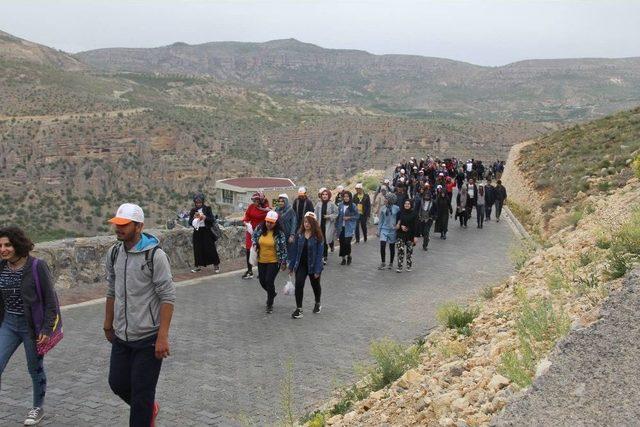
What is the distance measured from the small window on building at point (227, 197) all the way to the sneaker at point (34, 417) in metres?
50.9

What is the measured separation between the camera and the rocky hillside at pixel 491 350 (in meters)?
4.73

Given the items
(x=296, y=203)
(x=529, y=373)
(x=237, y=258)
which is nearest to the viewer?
(x=529, y=373)

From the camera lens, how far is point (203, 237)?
12.2 meters

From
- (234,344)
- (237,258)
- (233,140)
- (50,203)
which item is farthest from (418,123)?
(234,344)

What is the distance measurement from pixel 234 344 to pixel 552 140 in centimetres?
3187

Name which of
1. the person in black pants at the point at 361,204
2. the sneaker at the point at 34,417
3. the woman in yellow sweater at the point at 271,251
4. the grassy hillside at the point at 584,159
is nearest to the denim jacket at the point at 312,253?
the woman in yellow sweater at the point at 271,251

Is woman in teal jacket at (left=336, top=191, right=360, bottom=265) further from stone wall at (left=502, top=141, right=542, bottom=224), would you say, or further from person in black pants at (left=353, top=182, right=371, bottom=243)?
stone wall at (left=502, top=141, right=542, bottom=224)

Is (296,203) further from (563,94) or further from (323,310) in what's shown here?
(563,94)

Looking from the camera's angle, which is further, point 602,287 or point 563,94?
point 563,94

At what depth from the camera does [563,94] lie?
145375 millimetres

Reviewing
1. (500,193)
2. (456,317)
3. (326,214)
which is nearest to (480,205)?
(500,193)

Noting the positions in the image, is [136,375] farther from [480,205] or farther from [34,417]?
[480,205]

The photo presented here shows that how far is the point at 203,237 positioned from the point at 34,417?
21.9 feet

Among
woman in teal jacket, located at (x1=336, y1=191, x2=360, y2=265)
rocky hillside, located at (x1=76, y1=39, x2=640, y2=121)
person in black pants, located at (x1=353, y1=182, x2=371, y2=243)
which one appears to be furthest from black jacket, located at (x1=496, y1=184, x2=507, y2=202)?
rocky hillside, located at (x1=76, y1=39, x2=640, y2=121)
